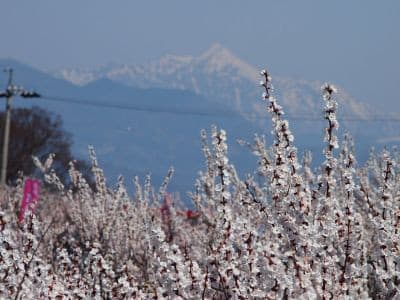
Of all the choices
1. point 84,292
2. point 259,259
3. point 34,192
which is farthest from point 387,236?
point 34,192

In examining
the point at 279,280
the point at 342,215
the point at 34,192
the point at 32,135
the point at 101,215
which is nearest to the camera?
the point at 279,280

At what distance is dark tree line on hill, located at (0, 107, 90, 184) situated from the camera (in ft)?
163

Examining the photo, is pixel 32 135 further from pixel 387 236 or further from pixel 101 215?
pixel 387 236

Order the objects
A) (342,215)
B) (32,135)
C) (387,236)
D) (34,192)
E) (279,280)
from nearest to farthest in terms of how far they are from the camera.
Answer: (279,280)
(387,236)
(342,215)
(34,192)
(32,135)

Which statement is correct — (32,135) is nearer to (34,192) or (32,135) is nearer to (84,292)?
(34,192)

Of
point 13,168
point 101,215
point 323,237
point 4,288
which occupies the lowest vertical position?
point 4,288

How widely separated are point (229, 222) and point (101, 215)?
6.47 metres

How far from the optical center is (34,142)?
52.8 metres

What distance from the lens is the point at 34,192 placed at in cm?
1220

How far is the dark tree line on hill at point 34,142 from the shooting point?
163 ft

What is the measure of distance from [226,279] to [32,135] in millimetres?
50020

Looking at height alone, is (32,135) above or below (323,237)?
above

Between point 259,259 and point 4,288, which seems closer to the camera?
point 259,259

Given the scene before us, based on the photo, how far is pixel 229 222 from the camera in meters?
4.30
